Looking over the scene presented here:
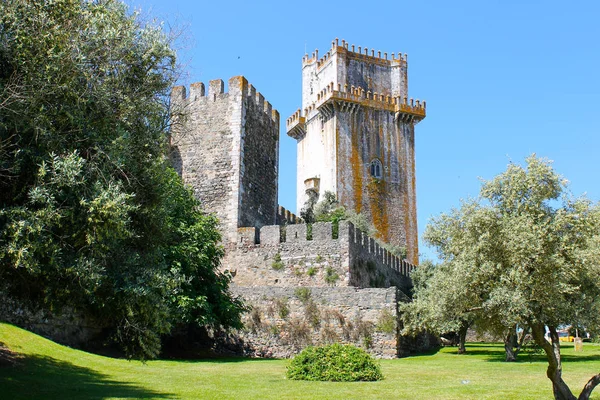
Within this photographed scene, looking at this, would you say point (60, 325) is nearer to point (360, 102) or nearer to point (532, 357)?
point (532, 357)

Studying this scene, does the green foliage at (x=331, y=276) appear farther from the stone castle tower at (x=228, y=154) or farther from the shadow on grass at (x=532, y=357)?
the shadow on grass at (x=532, y=357)

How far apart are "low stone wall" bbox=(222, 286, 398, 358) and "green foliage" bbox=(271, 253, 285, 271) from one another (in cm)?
267

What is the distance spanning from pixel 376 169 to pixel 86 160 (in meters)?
44.2

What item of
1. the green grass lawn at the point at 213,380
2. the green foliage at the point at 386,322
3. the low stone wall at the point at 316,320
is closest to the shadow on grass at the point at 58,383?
the green grass lawn at the point at 213,380

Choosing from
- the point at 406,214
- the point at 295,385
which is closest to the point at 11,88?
the point at 295,385

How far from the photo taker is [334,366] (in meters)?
15.4

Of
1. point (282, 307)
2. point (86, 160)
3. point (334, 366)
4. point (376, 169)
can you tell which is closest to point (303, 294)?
point (282, 307)

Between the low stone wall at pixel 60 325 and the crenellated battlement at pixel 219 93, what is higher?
the crenellated battlement at pixel 219 93

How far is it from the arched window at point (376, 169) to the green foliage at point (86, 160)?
4152cm

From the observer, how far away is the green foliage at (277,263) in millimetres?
25812

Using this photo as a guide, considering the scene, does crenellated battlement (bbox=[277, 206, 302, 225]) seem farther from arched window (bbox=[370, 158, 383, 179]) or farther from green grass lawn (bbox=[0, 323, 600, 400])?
arched window (bbox=[370, 158, 383, 179])

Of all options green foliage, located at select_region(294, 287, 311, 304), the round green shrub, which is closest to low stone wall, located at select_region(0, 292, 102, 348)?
the round green shrub

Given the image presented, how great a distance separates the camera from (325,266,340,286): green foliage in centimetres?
2478

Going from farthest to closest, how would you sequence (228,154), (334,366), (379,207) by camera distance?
(379,207) → (228,154) → (334,366)
